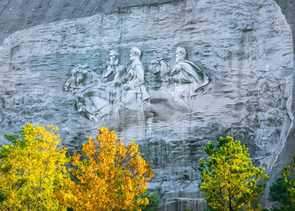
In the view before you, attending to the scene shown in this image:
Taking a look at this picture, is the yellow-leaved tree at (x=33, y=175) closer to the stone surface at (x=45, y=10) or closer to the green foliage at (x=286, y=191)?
the green foliage at (x=286, y=191)

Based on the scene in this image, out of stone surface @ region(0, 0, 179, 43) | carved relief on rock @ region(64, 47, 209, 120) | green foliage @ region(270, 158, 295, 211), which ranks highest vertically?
stone surface @ region(0, 0, 179, 43)

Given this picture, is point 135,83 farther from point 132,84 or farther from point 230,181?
point 230,181

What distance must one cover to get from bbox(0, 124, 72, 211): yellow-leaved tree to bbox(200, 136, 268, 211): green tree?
7.19ft

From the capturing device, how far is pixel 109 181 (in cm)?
897

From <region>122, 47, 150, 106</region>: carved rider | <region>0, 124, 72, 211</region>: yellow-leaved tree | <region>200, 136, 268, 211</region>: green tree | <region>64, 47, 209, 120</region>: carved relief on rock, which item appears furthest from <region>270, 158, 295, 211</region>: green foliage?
<region>122, 47, 150, 106</region>: carved rider

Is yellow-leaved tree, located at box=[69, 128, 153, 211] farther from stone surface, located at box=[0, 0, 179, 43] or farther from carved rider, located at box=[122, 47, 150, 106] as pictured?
stone surface, located at box=[0, 0, 179, 43]

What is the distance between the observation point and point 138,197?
9.53 metres

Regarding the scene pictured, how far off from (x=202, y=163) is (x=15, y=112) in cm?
667

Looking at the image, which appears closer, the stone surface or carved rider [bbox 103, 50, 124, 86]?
carved rider [bbox 103, 50, 124, 86]

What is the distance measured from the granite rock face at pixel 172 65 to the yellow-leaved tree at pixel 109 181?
3120mm

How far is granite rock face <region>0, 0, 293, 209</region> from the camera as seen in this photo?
39.7 feet

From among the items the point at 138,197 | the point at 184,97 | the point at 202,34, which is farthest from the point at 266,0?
the point at 138,197

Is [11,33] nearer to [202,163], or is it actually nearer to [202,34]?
[202,34]

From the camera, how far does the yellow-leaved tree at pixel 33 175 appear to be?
9.00 m
